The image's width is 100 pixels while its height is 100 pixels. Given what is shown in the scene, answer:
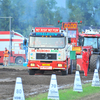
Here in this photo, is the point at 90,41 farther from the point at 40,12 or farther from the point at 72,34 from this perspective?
the point at 40,12

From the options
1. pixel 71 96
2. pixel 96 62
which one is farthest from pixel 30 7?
pixel 71 96

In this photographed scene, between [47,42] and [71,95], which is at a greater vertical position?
[47,42]

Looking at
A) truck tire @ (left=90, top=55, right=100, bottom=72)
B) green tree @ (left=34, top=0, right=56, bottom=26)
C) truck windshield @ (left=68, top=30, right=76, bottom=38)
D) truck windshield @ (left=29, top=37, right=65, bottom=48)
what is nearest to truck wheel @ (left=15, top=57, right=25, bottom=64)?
A: truck windshield @ (left=68, top=30, right=76, bottom=38)

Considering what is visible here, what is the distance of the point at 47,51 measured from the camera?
1828 cm

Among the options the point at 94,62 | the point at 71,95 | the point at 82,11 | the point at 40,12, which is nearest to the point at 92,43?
the point at 94,62

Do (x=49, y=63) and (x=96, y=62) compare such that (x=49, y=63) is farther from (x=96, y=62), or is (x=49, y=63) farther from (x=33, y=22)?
(x=33, y=22)

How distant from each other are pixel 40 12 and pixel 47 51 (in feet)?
83.3

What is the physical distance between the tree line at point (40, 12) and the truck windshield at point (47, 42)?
1731 cm

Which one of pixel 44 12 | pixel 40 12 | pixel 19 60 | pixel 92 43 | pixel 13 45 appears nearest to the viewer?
pixel 92 43

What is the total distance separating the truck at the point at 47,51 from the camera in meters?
18.2

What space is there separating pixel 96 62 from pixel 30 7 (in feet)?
67.6

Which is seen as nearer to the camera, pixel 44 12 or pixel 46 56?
pixel 46 56

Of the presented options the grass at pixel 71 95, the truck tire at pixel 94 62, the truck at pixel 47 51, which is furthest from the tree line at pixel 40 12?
the grass at pixel 71 95

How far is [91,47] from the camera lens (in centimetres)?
2198
